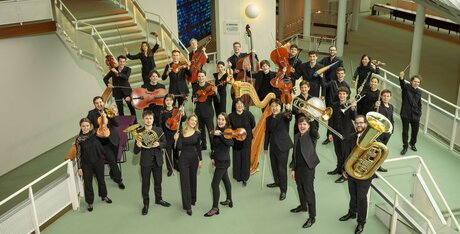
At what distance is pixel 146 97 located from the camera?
8328 millimetres

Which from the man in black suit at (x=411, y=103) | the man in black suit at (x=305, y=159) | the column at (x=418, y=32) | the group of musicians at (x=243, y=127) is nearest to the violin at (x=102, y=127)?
the group of musicians at (x=243, y=127)

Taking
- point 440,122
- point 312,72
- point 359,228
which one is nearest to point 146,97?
point 312,72

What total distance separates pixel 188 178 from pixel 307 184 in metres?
1.68

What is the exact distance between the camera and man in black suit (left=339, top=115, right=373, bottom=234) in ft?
20.4

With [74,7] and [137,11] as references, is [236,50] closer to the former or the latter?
[137,11]

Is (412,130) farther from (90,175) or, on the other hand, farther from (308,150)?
(90,175)

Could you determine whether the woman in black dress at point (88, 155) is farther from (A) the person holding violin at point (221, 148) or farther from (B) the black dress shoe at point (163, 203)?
(A) the person holding violin at point (221, 148)

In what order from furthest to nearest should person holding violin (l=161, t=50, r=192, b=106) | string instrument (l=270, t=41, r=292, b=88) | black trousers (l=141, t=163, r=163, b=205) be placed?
person holding violin (l=161, t=50, r=192, b=106)
string instrument (l=270, t=41, r=292, b=88)
black trousers (l=141, t=163, r=163, b=205)

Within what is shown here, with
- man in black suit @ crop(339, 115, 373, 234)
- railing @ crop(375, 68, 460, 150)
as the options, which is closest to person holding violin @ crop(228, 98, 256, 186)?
man in black suit @ crop(339, 115, 373, 234)

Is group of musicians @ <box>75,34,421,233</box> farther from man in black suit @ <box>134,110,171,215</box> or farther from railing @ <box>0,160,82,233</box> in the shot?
railing @ <box>0,160,82,233</box>

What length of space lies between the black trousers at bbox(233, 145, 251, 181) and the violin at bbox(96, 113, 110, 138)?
198cm

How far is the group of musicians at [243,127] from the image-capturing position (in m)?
6.51

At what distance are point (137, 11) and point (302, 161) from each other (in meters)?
8.49

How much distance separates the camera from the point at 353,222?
267 inches
